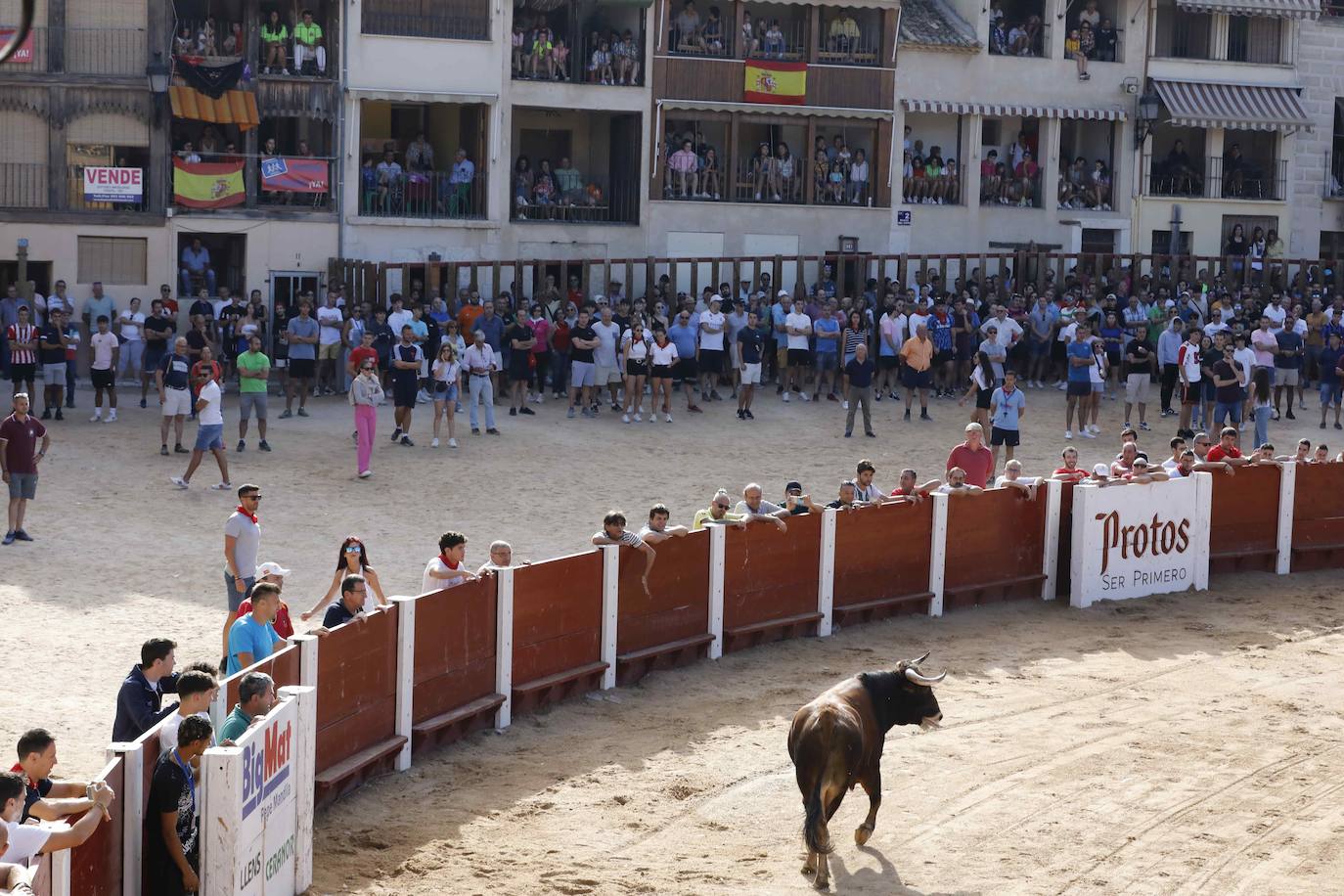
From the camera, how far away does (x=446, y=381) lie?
24.1m

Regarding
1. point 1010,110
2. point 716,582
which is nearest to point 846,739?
point 716,582

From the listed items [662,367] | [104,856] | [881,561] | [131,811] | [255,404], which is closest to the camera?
[104,856]

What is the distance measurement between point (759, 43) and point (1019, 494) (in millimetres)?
19415

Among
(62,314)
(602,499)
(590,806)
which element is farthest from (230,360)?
(590,806)

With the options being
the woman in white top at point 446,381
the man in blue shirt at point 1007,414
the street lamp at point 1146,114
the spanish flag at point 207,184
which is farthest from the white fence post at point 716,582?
the street lamp at point 1146,114

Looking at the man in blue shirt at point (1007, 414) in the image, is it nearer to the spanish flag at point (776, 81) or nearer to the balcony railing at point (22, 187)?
the spanish flag at point (776, 81)

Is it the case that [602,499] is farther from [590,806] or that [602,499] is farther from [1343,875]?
[1343,875]

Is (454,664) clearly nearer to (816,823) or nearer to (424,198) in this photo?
(816,823)

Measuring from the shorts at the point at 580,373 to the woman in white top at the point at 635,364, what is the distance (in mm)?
539

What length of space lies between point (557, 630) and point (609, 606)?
26.2 inches

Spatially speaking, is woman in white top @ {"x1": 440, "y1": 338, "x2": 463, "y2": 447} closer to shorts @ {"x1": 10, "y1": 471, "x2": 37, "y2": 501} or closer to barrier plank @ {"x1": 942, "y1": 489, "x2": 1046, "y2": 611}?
shorts @ {"x1": 10, "y1": 471, "x2": 37, "y2": 501}

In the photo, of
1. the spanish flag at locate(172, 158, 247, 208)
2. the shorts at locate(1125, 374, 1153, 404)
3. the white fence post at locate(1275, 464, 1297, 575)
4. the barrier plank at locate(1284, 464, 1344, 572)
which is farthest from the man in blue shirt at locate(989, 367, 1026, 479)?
the spanish flag at locate(172, 158, 247, 208)

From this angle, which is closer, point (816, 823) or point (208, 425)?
point (816, 823)

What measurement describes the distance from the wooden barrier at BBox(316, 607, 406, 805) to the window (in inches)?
818
